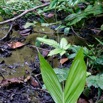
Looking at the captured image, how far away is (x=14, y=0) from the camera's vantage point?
2.35 m

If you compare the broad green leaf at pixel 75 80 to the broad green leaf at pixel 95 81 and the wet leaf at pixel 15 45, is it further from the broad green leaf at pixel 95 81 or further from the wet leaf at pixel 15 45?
the wet leaf at pixel 15 45

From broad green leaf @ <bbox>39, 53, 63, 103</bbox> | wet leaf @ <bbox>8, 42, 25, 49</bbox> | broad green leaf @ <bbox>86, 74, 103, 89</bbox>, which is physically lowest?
broad green leaf @ <bbox>86, 74, 103, 89</bbox>

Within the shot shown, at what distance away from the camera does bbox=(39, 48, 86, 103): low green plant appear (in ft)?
3.22

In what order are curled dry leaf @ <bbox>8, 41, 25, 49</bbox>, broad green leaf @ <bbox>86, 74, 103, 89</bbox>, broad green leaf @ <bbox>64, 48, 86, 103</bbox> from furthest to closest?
curled dry leaf @ <bbox>8, 41, 25, 49</bbox> < broad green leaf @ <bbox>86, 74, 103, 89</bbox> < broad green leaf @ <bbox>64, 48, 86, 103</bbox>

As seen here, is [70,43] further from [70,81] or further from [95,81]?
[70,81]

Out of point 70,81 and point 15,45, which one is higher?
point 70,81

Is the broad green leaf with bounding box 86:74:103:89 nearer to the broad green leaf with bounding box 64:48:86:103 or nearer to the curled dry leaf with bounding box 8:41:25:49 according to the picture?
the broad green leaf with bounding box 64:48:86:103

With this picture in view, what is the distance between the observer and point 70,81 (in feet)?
3.25

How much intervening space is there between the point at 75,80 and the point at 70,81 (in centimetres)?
2

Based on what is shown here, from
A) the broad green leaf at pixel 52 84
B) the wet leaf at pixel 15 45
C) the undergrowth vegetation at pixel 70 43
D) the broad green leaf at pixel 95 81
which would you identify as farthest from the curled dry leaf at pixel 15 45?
the broad green leaf at pixel 52 84

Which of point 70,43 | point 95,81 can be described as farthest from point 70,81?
point 70,43

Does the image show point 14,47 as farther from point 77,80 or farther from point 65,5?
point 77,80

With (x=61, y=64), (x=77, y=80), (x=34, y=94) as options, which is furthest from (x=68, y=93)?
(x=61, y=64)

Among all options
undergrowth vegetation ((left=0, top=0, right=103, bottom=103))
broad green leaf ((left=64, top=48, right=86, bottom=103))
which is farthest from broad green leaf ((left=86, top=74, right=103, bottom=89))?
broad green leaf ((left=64, top=48, right=86, bottom=103))
